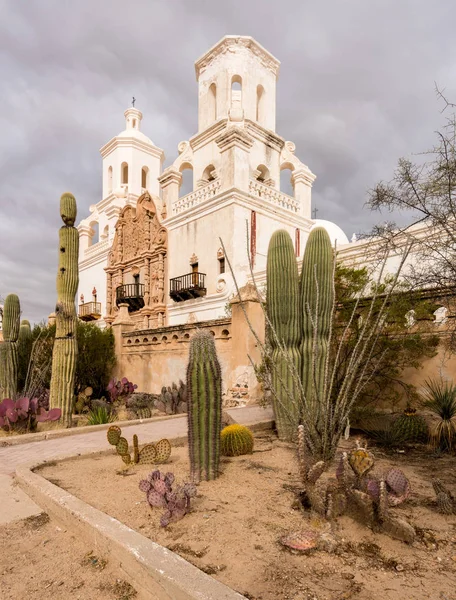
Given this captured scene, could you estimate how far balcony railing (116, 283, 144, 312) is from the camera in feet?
74.0

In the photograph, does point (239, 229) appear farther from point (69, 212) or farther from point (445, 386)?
point (445, 386)

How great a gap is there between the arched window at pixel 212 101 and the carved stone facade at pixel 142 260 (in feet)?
18.5

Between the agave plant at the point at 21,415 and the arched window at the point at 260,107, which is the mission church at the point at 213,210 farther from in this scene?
the agave plant at the point at 21,415

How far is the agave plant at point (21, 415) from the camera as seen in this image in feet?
23.4

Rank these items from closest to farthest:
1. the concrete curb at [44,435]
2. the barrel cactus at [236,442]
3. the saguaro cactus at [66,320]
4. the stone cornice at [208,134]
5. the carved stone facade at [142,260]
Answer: the barrel cactus at [236,442] → the concrete curb at [44,435] → the saguaro cactus at [66,320] → the stone cornice at [208,134] → the carved stone facade at [142,260]

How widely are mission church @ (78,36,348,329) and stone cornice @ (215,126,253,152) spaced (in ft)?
0.14

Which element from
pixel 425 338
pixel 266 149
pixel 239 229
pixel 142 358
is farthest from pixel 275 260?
pixel 266 149

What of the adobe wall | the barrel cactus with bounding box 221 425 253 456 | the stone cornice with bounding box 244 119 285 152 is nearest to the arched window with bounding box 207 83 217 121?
the stone cornice with bounding box 244 119 285 152

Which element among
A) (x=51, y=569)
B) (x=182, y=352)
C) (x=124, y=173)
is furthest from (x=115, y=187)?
(x=51, y=569)

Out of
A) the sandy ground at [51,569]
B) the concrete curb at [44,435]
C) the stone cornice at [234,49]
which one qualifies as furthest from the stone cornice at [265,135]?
the sandy ground at [51,569]

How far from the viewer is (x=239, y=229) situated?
17.7 metres

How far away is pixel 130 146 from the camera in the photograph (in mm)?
29578

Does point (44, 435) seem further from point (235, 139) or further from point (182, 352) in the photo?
point (235, 139)

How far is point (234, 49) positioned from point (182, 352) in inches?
696
